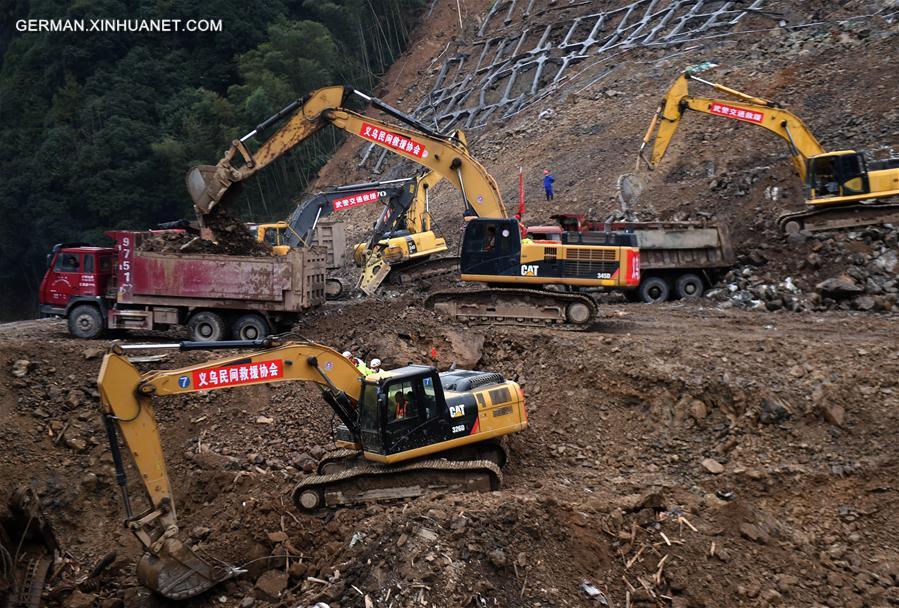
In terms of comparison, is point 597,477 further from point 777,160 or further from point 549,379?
point 777,160

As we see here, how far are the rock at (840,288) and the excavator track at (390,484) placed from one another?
33.4 ft

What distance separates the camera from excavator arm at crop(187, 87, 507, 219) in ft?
55.9

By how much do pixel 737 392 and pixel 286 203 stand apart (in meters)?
34.5

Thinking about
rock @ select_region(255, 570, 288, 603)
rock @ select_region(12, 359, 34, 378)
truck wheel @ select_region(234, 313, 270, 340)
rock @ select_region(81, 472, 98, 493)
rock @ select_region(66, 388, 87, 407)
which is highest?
truck wheel @ select_region(234, 313, 270, 340)

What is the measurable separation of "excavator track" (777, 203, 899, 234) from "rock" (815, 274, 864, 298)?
240 centimetres

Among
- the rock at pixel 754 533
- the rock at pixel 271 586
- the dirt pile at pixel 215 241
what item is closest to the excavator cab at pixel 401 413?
the rock at pixel 271 586

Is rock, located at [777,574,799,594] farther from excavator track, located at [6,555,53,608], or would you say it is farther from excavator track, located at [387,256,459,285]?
excavator track, located at [387,256,459,285]

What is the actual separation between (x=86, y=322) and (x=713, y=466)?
39.6 feet

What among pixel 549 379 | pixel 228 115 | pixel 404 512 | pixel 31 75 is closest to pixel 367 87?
pixel 228 115

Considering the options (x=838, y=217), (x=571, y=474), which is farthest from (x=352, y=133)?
(x=838, y=217)

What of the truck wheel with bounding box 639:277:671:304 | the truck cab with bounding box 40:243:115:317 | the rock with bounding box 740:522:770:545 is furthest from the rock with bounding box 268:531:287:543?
the truck wheel with bounding box 639:277:671:304

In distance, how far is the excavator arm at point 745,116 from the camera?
68.5ft

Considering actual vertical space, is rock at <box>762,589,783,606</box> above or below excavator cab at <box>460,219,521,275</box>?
below

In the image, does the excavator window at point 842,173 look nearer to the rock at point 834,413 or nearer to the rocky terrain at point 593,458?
the rocky terrain at point 593,458
